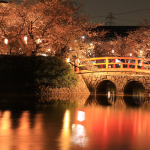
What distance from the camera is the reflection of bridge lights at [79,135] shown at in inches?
243

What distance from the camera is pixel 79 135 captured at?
691cm

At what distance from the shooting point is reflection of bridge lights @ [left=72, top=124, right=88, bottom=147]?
6.17m

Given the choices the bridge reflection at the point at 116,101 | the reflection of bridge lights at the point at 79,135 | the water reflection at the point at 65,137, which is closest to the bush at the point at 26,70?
the bridge reflection at the point at 116,101

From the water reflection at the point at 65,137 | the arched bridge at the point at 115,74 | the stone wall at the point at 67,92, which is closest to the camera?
the water reflection at the point at 65,137

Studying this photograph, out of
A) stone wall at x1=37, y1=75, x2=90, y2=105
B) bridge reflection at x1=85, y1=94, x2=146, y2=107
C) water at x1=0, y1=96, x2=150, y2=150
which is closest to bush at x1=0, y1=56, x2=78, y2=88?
stone wall at x1=37, y1=75, x2=90, y2=105

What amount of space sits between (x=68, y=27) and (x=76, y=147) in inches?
682

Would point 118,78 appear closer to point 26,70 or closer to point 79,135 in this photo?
point 26,70

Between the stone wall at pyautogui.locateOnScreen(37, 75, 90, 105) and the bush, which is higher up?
the bush

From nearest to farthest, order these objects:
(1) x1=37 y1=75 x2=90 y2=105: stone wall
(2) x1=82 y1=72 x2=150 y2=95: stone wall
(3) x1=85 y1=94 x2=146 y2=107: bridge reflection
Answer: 1. (3) x1=85 y1=94 x2=146 y2=107: bridge reflection
2. (1) x1=37 y1=75 x2=90 y2=105: stone wall
3. (2) x1=82 y1=72 x2=150 y2=95: stone wall

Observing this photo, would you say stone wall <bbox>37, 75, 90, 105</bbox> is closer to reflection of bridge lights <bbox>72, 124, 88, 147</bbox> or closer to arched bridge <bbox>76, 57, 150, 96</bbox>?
arched bridge <bbox>76, 57, 150, 96</bbox>

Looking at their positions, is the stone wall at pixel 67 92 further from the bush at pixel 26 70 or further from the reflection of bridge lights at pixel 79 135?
the reflection of bridge lights at pixel 79 135

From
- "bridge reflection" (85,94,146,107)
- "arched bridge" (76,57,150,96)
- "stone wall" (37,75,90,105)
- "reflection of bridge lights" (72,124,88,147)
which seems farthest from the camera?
"arched bridge" (76,57,150,96)

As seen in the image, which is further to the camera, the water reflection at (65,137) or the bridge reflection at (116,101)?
the bridge reflection at (116,101)

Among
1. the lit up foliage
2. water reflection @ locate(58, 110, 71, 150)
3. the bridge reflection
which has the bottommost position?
water reflection @ locate(58, 110, 71, 150)
